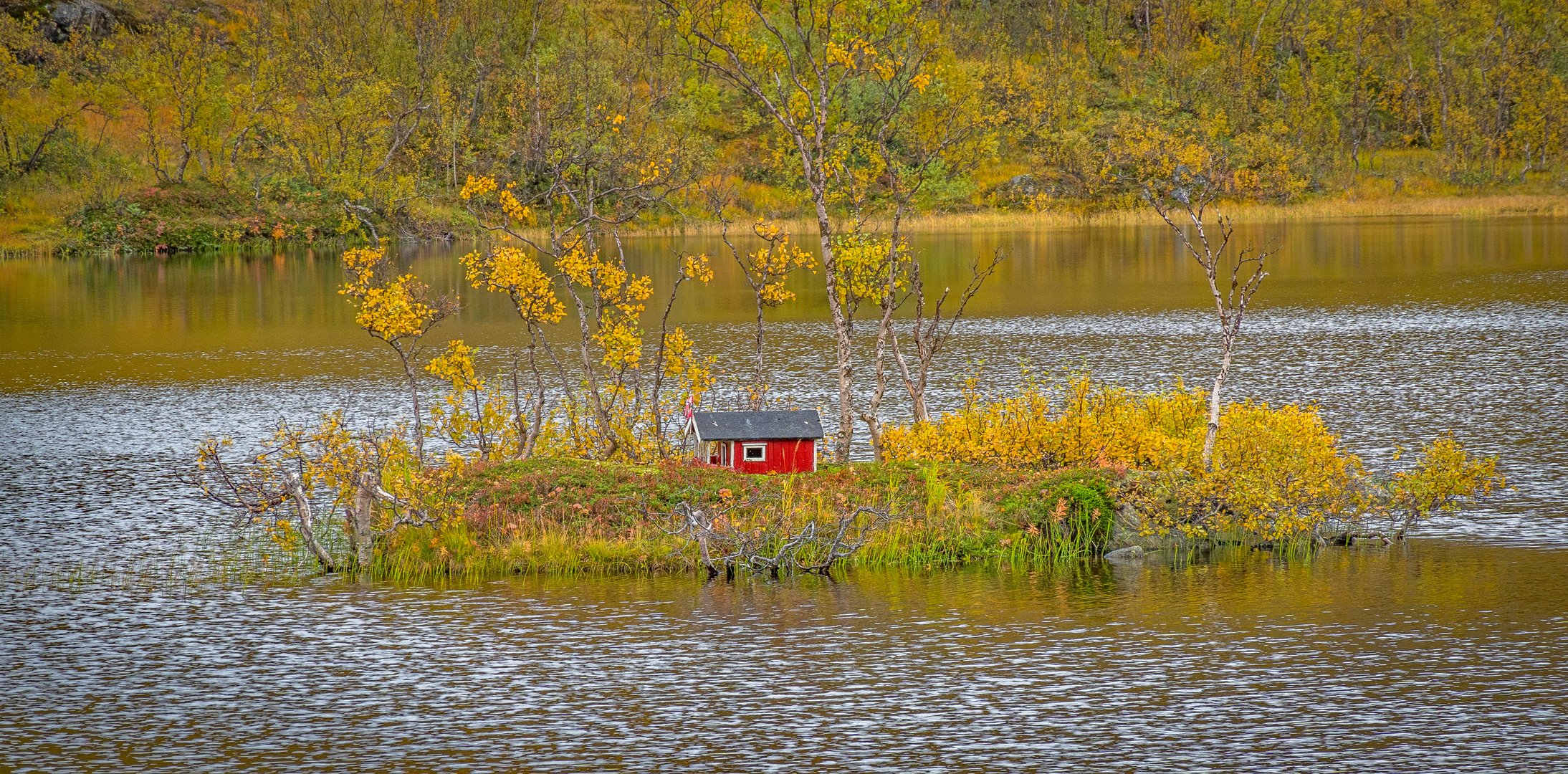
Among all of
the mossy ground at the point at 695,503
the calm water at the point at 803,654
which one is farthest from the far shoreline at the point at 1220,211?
the mossy ground at the point at 695,503

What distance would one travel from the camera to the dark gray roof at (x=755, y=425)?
3356cm

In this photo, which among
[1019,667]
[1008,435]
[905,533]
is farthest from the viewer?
[1008,435]

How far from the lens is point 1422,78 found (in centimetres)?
16338

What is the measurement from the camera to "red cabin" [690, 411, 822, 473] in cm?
3366

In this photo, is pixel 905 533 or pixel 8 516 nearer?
pixel 905 533

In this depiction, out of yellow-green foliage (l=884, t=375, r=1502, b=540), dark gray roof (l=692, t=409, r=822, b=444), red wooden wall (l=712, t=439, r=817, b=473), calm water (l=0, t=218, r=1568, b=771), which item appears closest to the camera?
calm water (l=0, t=218, r=1568, b=771)

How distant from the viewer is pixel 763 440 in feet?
111

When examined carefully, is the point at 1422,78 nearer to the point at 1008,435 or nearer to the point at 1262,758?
the point at 1008,435

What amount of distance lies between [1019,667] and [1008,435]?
12.0 meters

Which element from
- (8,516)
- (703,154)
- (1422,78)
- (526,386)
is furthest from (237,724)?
(1422,78)

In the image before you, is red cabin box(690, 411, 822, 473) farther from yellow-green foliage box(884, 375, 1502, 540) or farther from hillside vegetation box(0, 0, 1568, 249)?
hillside vegetation box(0, 0, 1568, 249)

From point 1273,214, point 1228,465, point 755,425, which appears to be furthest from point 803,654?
point 1273,214

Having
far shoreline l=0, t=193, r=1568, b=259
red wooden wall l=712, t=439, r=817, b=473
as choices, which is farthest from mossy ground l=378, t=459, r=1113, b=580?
far shoreline l=0, t=193, r=1568, b=259

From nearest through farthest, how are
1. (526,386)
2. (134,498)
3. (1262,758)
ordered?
(1262,758)
(134,498)
(526,386)
